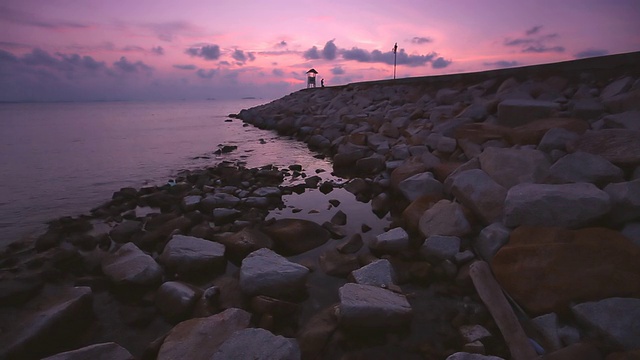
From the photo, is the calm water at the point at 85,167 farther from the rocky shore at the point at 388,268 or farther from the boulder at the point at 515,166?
the boulder at the point at 515,166

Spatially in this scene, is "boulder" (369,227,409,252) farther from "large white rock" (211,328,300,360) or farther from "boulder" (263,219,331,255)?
"large white rock" (211,328,300,360)

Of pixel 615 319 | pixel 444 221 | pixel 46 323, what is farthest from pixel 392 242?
pixel 46 323

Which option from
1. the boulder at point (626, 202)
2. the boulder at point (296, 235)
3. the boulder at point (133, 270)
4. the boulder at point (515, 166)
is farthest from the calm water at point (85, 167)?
the boulder at point (626, 202)

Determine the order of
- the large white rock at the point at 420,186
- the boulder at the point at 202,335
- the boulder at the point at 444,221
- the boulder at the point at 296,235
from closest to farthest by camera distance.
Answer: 1. the boulder at the point at 202,335
2. the boulder at the point at 444,221
3. the boulder at the point at 296,235
4. the large white rock at the point at 420,186

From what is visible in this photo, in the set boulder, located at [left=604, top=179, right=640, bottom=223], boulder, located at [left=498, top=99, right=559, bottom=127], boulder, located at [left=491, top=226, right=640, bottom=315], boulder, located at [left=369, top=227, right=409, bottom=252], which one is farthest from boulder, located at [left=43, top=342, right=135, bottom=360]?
boulder, located at [left=498, top=99, right=559, bottom=127]

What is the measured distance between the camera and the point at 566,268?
2.57 metres

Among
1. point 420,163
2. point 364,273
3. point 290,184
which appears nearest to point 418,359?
point 364,273

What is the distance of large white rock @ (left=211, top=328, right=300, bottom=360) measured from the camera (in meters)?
2.08

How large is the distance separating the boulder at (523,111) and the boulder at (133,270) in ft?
18.9

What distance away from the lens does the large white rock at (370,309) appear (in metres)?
2.51

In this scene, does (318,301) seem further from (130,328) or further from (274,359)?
(130,328)

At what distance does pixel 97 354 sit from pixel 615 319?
3.43 meters

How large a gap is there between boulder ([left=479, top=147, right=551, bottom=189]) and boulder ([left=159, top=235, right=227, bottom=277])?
3386mm

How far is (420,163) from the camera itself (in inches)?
230
